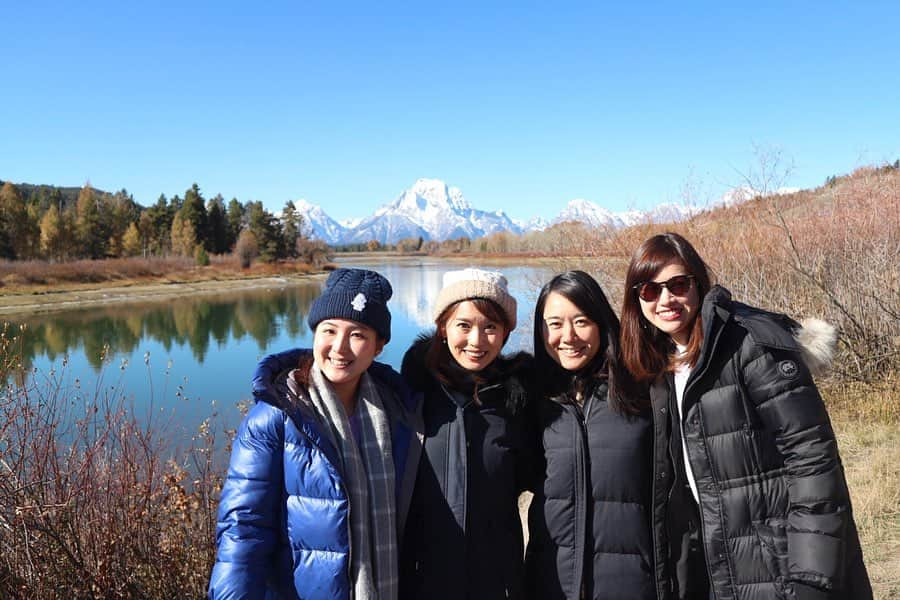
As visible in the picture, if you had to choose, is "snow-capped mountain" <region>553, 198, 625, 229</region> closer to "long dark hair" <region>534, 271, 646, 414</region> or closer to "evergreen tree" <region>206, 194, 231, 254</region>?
"long dark hair" <region>534, 271, 646, 414</region>

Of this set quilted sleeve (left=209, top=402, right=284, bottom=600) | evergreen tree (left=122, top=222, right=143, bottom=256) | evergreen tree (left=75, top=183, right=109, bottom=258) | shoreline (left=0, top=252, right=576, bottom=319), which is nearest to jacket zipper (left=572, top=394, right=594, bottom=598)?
quilted sleeve (left=209, top=402, right=284, bottom=600)

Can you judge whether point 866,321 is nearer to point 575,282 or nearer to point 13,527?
point 575,282

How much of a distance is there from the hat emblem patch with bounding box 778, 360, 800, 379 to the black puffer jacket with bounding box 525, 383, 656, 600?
48 centimetres

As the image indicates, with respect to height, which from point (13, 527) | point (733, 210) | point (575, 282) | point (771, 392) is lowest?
point (13, 527)

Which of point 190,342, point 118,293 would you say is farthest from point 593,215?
point 118,293

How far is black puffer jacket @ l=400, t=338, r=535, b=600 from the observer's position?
1964mm

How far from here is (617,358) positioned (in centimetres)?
219

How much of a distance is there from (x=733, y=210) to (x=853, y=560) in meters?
8.77

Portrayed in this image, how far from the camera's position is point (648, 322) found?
88.0 inches

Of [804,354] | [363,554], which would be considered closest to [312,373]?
[363,554]

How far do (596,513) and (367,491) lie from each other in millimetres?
798

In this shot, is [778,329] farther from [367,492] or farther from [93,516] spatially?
[93,516]

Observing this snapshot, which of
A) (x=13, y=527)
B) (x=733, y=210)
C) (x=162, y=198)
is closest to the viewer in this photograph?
(x=13, y=527)

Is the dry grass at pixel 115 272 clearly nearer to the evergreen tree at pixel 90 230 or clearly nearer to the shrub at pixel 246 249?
the shrub at pixel 246 249
